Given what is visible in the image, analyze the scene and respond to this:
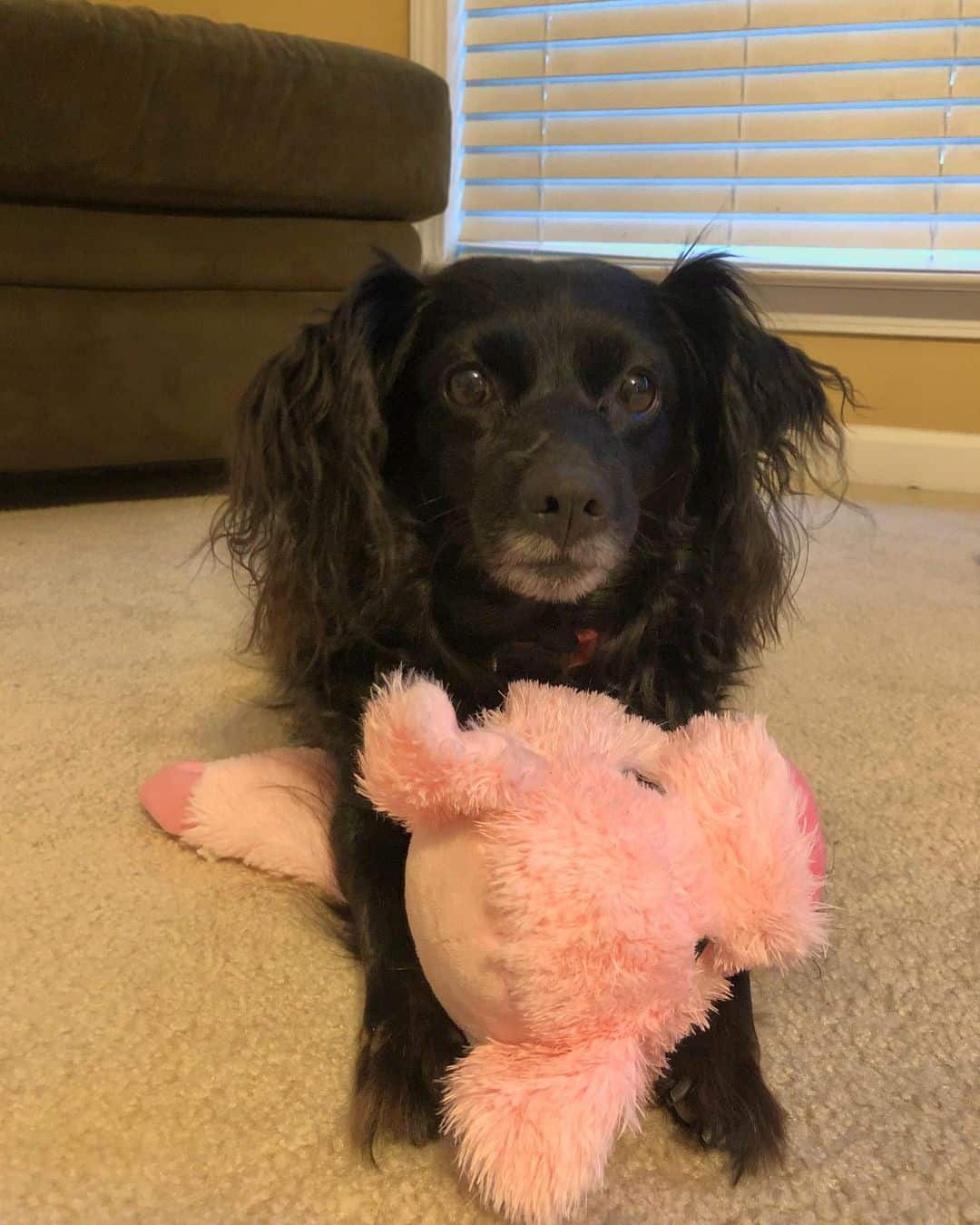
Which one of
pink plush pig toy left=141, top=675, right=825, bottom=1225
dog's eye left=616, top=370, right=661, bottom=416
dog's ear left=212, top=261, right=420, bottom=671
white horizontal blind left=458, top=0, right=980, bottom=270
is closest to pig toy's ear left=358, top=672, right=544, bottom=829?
pink plush pig toy left=141, top=675, right=825, bottom=1225

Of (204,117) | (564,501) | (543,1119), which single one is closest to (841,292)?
(204,117)

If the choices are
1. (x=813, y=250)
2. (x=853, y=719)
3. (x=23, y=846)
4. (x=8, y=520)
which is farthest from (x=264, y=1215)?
(x=813, y=250)

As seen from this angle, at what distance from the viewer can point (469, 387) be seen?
1049mm

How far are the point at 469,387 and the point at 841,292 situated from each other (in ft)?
6.95

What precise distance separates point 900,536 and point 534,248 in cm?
153

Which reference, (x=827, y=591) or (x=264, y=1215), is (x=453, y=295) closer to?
(x=264, y=1215)

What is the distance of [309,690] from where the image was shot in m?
1.09

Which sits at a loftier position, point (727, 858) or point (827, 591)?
point (727, 858)

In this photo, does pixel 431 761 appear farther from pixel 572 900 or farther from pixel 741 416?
pixel 741 416

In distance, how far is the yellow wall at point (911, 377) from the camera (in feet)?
9.04

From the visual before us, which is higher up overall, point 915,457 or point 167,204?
point 167,204

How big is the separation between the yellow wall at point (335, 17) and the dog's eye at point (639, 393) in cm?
261

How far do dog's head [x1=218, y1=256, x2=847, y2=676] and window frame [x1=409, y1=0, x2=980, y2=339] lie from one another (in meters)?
1.52

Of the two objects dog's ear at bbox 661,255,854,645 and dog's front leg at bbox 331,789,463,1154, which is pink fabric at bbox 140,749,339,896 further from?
dog's ear at bbox 661,255,854,645
